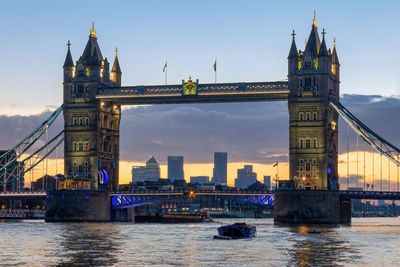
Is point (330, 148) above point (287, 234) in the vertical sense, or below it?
above

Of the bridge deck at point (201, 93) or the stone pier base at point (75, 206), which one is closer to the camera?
the bridge deck at point (201, 93)

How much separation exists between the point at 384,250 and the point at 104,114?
8897 cm

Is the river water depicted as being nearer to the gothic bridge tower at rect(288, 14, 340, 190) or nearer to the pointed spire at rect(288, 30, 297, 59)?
the gothic bridge tower at rect(288, 14, 340, 190)

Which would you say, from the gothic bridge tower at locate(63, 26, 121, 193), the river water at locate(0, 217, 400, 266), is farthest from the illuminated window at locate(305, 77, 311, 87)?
the gothic bridge tower at locate(63, 26, 121, 193)

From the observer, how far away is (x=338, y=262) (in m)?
78.4

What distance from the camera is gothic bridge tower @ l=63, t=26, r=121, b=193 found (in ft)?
547

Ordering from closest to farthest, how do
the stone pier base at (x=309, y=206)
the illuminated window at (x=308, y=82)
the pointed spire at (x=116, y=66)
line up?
the stone pier base at (x=309, y=206), the illuminated window at (x=308, y=82), the pointed spire at (x=116, y=66)

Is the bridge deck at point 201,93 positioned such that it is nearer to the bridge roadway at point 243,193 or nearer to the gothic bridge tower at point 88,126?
the gothic bridge tower at point 88,126

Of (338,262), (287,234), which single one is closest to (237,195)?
(287,234)

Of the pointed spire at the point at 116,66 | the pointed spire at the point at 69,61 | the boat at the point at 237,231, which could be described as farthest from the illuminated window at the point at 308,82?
the boat at the point at 237,231

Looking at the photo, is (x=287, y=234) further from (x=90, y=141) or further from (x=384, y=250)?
(x=90, y=141)

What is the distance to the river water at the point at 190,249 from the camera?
78.0 m

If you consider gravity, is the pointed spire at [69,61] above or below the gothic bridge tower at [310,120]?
above

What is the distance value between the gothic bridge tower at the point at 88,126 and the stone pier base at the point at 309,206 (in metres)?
38.7
